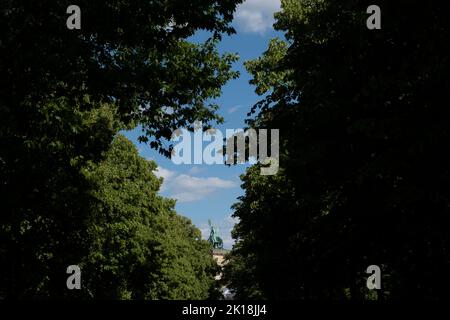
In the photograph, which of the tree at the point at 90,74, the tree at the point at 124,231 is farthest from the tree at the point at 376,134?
the tree at the point at 124,231

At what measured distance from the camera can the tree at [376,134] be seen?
8.30m

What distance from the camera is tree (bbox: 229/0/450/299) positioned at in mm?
8297

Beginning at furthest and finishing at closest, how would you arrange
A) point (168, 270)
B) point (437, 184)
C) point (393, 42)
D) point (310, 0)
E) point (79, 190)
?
point (168, 270)
point (310, 0)
point (79, 190)
point (393, 42)
point (437, 184)

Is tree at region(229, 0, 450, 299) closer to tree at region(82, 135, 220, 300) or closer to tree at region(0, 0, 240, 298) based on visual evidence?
tree at region(0, 0, 240, 298)

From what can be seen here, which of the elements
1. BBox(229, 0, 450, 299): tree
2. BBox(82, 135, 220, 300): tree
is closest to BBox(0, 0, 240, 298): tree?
BBox(229, 0, 450, 299): tree

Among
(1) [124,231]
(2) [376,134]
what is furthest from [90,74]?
(1) [124,231]

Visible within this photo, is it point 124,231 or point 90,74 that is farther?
point 124,231

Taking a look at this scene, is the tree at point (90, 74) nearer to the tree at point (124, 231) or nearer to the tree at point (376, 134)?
the tree at point (376, 134)

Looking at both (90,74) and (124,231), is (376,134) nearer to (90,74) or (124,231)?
(90,74)

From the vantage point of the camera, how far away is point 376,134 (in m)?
8.45
